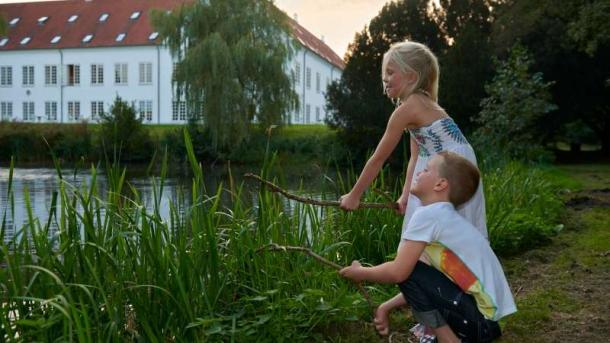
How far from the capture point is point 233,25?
27656 millimetres

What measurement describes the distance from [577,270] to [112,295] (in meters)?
3.16

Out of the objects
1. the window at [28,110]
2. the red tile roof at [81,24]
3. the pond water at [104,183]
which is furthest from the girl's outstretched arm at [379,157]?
the window at [28,110]

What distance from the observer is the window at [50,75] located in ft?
167

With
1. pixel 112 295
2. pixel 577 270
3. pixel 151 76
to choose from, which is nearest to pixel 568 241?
pixel 577 270

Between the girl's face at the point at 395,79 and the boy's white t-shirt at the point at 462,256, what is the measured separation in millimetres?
725

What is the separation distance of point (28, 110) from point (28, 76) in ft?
8.30

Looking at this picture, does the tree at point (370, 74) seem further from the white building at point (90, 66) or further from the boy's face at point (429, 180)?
the boy's face at point (429, 180)

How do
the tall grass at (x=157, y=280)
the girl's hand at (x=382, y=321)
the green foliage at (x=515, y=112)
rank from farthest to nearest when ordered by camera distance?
the green foliage at (x=515, y=112), the girl's hand at (x=382, y=321), the tall grass at (x=157, y=280)

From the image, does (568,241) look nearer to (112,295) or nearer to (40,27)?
(112,295)

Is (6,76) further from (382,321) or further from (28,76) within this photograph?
(382,321)

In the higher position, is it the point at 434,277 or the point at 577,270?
the point at 434,277

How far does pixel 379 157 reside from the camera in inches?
110

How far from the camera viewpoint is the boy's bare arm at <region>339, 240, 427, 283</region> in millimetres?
2227

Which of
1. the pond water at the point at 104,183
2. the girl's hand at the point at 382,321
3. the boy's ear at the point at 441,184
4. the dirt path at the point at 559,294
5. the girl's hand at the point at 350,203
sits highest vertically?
the boy's ear at the point at 441,184
